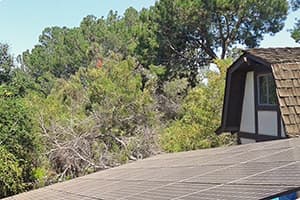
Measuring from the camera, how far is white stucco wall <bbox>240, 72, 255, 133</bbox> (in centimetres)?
1313

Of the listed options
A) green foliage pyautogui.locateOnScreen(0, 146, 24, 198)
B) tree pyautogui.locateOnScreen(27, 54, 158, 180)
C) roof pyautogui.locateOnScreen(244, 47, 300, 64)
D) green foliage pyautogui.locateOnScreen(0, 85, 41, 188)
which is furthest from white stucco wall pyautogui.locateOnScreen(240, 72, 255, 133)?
green foliage pyautogui.locateOnScreen(0, 85, 41, 188)

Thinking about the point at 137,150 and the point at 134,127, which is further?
the point at 134,127

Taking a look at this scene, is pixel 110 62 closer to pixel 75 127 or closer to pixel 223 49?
pixel 75 127

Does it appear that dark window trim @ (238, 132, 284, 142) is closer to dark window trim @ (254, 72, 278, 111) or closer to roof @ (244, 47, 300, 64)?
→ dark window trim @ (254, 72, 278, 111)

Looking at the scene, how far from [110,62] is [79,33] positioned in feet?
58.7

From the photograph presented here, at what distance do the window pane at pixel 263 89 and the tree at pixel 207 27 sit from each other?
11.6 meters

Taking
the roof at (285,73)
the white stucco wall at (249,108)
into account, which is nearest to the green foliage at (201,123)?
the white stucco wall at (249,108)

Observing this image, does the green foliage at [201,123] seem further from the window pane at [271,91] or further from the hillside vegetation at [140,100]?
the window pane at [271,91]

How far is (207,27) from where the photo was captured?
24.7 m

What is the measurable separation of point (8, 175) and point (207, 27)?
11.9 meters

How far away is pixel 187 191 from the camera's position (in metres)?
4.10

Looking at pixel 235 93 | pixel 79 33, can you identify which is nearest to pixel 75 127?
pixel 235 93

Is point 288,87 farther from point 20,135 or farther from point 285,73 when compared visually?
point 20,135

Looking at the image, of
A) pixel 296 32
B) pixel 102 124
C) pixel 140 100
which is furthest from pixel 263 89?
pixel 296 32
